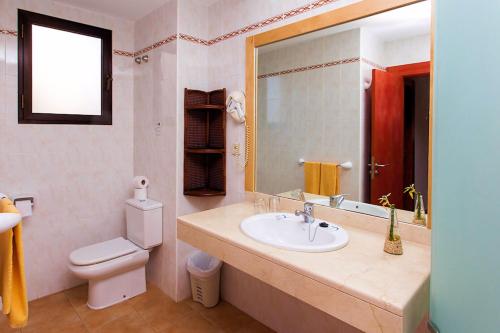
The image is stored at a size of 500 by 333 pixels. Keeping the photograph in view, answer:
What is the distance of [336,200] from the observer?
1.67 metres

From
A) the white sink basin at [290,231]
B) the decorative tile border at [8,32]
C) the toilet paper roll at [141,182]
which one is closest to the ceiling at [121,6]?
the decorative tile border at [8,32]

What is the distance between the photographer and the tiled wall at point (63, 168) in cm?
219

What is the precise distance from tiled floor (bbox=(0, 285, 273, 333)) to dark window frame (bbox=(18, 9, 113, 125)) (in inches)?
55.1

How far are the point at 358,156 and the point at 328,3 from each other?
843 millimetres

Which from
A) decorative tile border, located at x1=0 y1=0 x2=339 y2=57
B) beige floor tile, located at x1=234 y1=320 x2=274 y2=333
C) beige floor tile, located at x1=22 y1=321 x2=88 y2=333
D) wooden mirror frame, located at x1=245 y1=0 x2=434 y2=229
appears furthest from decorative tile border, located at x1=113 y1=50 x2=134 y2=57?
beige floor tile, located at x1=234 y1=320 x2=274 y2=333

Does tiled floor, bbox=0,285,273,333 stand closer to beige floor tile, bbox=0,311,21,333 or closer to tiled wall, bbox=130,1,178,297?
beige floor tile, bbox=0,311,21,333

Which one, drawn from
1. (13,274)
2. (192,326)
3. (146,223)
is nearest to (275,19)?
(146,223)

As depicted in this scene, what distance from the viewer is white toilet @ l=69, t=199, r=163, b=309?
2158mm

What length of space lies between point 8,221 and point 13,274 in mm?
318

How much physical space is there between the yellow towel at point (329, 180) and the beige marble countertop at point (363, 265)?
0.23 metres

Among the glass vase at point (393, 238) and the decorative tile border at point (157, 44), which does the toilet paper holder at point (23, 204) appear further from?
the glass vase at point (393, 238)

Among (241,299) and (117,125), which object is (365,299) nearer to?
(241,299)

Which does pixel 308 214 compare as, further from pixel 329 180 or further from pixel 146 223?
→ pixel 146 223

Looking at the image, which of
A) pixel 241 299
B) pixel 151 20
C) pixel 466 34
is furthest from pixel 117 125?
pixel 466 34
